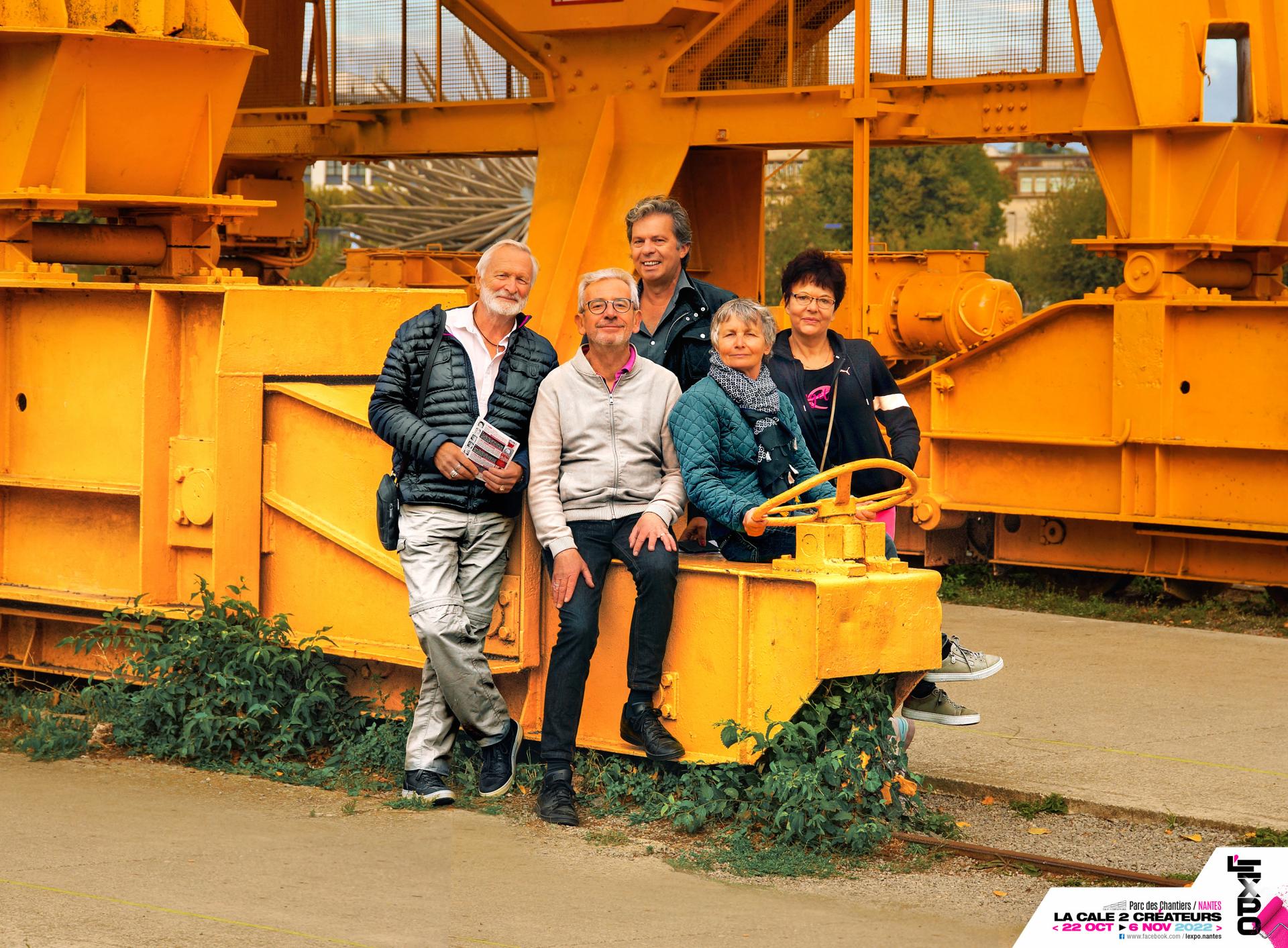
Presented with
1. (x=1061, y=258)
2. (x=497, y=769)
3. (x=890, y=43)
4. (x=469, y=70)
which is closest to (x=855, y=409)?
(x=497, y=769)

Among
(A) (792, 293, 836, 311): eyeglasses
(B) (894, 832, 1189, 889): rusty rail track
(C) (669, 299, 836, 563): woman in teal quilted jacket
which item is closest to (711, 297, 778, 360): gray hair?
(C) (669, 299, 836, 563): woman in teal quilted jacket

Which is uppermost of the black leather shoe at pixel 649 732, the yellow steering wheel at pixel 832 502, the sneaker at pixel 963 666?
the yellow steering wheel at pixel 832 502

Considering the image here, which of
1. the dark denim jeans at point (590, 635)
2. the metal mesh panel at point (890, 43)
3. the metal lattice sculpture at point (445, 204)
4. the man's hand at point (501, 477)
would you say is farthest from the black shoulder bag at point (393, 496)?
the metal lattice sculpture at point (445, 204)

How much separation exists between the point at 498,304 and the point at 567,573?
0.94 m

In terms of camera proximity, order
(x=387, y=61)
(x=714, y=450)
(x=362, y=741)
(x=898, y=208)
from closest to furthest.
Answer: (x=714, y=450), (x=362, y=741), (x=387, y=61), (x=898, y=208)

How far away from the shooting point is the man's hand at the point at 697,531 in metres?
6.13

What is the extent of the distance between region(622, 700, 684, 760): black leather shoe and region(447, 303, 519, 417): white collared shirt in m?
1.11

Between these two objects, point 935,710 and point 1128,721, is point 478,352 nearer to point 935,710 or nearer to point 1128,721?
point 935,710

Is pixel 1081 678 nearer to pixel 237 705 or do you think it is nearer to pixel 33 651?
pixel 237 705

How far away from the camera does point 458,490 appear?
19.4 feet

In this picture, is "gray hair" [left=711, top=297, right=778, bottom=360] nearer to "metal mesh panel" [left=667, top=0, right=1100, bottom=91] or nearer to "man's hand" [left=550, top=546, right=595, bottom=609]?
"man's hand" [left=550, top=546, right=595, bottom=609]

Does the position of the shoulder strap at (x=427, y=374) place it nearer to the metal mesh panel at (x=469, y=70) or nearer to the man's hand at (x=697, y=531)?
the man's hand at (x=697, y=531)

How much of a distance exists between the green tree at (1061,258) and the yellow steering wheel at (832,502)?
38.9 metres

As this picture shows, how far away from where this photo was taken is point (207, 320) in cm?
685
